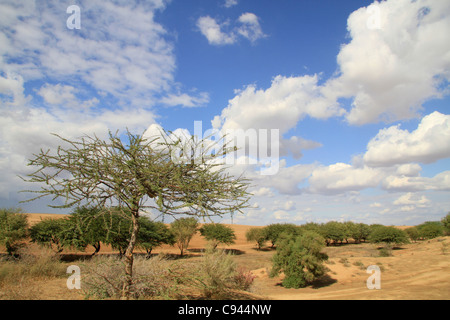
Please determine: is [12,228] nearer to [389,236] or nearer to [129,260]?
[129,260]

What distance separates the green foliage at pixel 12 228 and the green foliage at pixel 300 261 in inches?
1054

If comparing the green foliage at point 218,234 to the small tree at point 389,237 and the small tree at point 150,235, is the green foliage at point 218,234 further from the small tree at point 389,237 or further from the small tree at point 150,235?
the small tree at point 389,237

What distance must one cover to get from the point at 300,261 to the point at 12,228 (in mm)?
30983

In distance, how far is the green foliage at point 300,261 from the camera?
66.6 feet

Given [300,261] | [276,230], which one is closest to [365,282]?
[300,261]

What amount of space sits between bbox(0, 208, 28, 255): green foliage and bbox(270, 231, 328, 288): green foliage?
26770 mm

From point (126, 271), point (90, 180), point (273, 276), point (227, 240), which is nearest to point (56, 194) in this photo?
point (90, 180)

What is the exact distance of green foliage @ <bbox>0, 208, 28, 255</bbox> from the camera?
2627 cm

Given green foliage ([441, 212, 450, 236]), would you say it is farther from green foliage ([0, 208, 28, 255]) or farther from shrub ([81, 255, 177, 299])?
green foliage ([0, 208, 28, 255])

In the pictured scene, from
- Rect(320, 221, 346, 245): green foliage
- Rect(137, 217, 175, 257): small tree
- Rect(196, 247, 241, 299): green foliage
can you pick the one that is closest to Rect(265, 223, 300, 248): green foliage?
Rect(320, 221, 346, 245): green foliage

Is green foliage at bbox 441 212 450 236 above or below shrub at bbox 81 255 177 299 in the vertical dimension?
below

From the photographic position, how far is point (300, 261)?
20828mm
